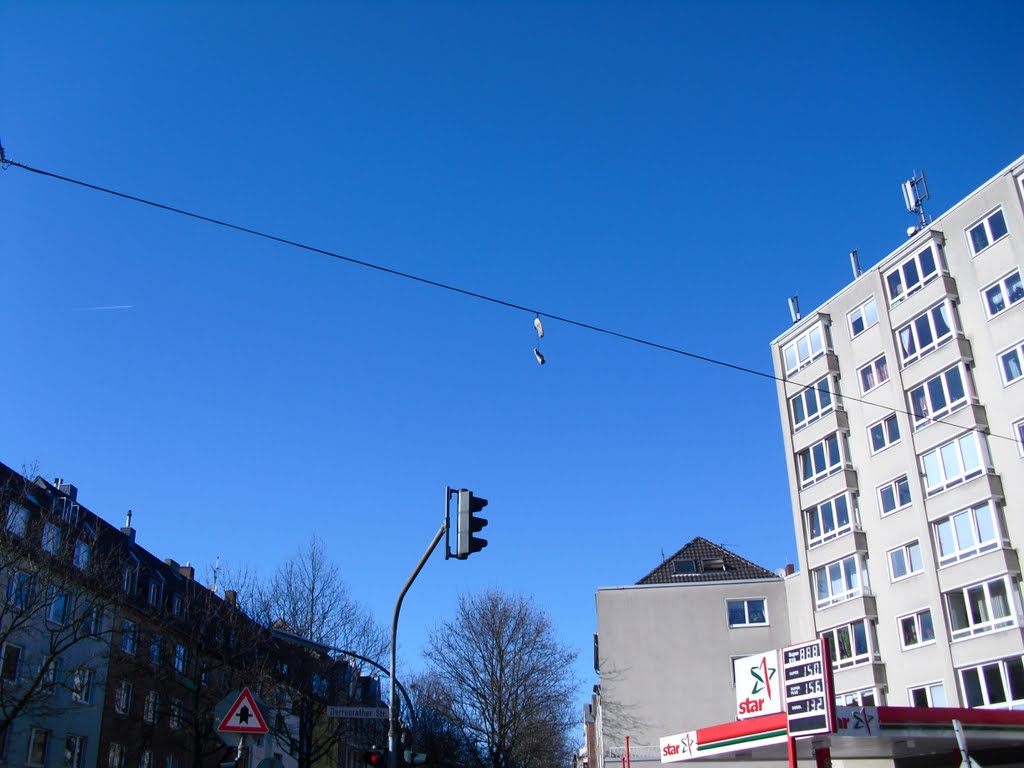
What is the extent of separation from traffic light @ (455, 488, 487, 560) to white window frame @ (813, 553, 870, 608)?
22630 mm

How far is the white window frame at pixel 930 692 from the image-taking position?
96.1 feet

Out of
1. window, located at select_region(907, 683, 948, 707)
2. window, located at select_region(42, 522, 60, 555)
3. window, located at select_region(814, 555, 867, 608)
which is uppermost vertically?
window, located at select_region(42, 522, 60, 555)

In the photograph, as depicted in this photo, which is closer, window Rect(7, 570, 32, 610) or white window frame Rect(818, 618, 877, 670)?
window Rect(7, 570, 32, 610)

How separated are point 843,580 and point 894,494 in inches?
163

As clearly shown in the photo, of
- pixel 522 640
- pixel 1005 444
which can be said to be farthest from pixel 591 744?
pixel 1005 444

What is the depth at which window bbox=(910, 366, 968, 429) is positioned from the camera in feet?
100

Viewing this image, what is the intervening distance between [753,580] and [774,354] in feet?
33.2

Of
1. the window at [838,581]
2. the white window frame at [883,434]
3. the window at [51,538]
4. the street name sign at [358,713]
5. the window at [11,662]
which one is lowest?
the street name sign at [358,713]

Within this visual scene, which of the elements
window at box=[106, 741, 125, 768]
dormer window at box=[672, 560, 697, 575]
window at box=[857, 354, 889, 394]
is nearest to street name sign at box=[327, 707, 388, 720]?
window at box=[106, 741, 125, 768]

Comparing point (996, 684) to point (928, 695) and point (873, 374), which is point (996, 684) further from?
point (873, 374)

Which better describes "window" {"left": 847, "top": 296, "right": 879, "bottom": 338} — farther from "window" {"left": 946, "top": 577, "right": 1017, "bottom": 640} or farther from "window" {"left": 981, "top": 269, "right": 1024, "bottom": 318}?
"window" {"left": 946, "top": 577, "right": 1017, "bottom": 640}

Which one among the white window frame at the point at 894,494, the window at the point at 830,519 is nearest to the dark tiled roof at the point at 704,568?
the window at the point at 830,519

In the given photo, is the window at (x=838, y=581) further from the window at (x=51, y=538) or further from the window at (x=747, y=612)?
the window at (x=51, y=538)

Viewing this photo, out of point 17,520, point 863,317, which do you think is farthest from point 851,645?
point 17,520
